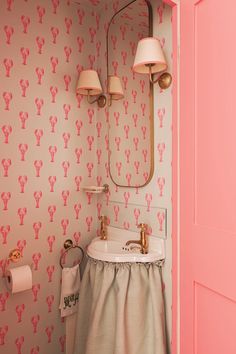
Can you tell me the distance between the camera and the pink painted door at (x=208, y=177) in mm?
1081

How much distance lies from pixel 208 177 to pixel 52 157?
1125mm

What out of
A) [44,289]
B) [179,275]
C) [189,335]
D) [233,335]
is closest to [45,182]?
[44,289]

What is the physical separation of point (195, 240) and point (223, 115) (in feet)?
1.64

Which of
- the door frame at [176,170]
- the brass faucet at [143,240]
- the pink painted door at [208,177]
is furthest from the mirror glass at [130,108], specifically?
the pink painted door at [208,177]

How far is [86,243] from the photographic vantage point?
2.17 meters

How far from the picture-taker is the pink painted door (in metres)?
1.08

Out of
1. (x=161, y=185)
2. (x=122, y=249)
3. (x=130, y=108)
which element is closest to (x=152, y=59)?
(x=130, y=108)

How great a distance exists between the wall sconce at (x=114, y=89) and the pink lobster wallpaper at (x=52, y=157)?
122mm

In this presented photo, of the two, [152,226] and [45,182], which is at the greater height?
[45,182]

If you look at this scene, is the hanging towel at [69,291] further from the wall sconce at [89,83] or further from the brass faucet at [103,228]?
the wall sconce at [89,83]

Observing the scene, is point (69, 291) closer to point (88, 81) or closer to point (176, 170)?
point (176, 170)

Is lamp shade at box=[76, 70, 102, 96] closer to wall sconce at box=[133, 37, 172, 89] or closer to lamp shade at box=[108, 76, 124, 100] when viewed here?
lamp shade at box=[108, 76, 124, 100]

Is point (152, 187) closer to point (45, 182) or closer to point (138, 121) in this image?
point (138, 121)

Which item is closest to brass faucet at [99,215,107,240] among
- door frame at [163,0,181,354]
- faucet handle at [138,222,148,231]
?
faucet handle at [138,222,148,231]
